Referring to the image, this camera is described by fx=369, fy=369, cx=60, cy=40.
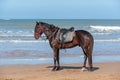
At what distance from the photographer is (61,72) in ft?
34.6

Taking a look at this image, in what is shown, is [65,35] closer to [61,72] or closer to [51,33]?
[51,33]

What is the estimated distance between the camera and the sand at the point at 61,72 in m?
9.43

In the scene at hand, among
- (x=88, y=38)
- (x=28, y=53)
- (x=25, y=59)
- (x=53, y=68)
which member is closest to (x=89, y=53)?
(x=88, y=38)

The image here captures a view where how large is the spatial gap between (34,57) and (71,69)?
10.8 feet

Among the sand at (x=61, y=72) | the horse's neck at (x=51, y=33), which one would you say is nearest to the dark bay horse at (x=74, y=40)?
the horse's neck at (x=51, y=33)

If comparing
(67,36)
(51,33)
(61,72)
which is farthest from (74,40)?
(61,72)

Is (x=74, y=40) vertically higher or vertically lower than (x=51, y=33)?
lower

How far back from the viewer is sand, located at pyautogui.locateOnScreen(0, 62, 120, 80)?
943 centimetres

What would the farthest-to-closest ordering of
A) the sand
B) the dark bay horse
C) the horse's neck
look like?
the horse's neck → the dark bay horse → the sand

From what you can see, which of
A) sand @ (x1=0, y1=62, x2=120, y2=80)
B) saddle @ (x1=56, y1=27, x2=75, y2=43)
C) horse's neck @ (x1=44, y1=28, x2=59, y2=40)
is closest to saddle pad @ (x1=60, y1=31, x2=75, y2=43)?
saddle @ (x1=56, y1=27, x2=75, y2=43)

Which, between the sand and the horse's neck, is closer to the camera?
the sand

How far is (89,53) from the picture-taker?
10.8 m

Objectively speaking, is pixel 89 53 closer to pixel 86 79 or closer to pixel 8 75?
pixel 86 79

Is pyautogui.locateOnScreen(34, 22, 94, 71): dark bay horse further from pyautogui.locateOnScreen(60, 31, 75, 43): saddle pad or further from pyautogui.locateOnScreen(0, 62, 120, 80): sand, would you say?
pyautogui.locateOnScreen(0, 62, 120, 80): sand
